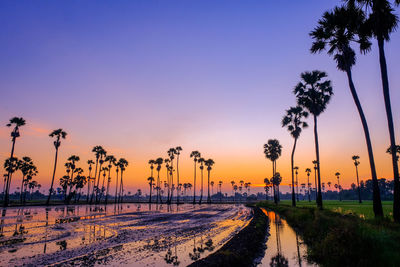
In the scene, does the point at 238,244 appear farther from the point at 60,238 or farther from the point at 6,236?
the point at 6,236

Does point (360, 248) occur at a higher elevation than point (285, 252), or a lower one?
higher

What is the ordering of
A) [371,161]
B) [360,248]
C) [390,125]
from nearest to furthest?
1. [360,248]
2. [390,125]
3. [371,161]

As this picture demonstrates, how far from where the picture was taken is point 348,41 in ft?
64.1

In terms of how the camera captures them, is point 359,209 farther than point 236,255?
Yes

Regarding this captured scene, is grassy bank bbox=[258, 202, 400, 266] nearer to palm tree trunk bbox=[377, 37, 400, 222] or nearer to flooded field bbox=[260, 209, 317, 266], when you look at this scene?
flooded field bbox=[260, 209, 317, 266]

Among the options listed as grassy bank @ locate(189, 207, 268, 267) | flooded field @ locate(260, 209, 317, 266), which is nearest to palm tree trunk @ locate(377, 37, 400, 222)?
flooded field @ locate(260, 209, 317, 266)

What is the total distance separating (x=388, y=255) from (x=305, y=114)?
1454 inches

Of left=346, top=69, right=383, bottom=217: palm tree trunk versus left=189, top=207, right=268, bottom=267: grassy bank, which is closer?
left=189, top=207, right=268, bottom=267: grassy bank

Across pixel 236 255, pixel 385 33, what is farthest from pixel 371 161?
pixel 236 255

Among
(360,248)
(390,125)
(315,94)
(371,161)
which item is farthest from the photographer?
(315,94)

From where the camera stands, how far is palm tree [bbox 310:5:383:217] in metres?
16.6

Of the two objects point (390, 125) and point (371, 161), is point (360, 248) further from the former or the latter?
point (371, 161)

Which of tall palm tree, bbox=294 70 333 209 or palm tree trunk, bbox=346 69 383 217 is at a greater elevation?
tall palm tree, bbox=294 70 333 209

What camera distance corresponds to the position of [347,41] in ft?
63.4
